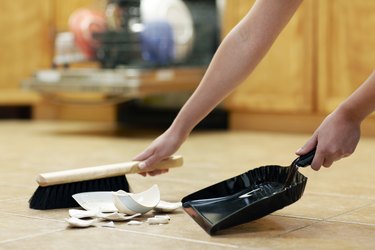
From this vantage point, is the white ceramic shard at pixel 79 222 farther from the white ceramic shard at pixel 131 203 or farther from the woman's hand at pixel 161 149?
the woman's hand at pixel 161 149

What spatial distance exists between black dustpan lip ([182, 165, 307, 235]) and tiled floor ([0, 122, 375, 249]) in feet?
0.06

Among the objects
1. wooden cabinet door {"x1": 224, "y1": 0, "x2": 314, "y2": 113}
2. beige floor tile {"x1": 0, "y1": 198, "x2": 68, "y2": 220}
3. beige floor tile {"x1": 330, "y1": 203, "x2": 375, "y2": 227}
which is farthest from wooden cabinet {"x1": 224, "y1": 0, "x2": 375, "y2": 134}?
beige floor tile {"x1": 0, "y1": 198, "x2": 68, "y2": 220}

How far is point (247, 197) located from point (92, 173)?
262 millimetres

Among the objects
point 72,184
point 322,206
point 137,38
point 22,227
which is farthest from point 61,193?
point 137,38

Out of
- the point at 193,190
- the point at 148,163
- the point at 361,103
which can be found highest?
the point at 361,103

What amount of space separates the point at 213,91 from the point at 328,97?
4.88 ft

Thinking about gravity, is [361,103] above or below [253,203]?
above

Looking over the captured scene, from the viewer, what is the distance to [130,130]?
2.93 m

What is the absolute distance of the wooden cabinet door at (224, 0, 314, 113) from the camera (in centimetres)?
270

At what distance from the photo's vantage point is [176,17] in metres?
2.87

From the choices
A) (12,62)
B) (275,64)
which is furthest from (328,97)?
(12,62)

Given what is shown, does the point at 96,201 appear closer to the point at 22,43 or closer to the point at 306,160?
the point at 306,160

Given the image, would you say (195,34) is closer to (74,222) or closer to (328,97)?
(328,97)

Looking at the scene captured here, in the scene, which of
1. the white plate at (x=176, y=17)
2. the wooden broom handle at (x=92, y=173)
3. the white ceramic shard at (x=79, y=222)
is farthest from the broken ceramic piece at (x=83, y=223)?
the white plate at (x=176, y=17)
